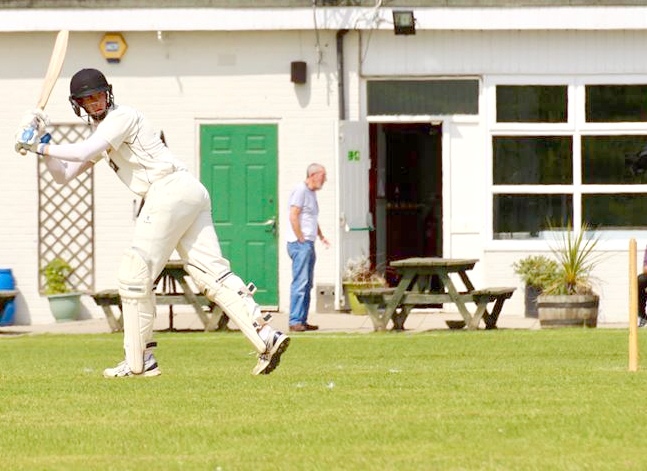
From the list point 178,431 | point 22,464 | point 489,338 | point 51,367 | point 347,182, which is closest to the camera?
point 22,464

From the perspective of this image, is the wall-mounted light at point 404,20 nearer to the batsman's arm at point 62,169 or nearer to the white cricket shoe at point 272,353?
the batsman's arm at point 62,169

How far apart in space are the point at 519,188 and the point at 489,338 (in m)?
4.95

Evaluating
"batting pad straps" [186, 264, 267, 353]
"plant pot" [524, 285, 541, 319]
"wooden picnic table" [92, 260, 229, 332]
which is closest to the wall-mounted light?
"plant pot" [524, 285, 541, 319]

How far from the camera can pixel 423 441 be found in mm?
7348

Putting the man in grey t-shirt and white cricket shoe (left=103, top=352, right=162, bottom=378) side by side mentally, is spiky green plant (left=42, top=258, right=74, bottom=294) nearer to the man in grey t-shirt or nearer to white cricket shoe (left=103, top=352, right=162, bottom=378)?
the man in grey t-shirt

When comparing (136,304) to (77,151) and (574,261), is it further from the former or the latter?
(574,261)

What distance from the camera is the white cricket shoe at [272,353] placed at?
10.3 m

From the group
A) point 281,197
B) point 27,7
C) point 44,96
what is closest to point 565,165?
point 281,197

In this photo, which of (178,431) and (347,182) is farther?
(347,182)

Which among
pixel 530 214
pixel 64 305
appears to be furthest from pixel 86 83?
pixel 530 214

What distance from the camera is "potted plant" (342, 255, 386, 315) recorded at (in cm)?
1934

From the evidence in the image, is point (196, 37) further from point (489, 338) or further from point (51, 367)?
point (51, 367)

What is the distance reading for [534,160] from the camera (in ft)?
65.7

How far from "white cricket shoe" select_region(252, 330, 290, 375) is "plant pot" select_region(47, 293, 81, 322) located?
955cm
